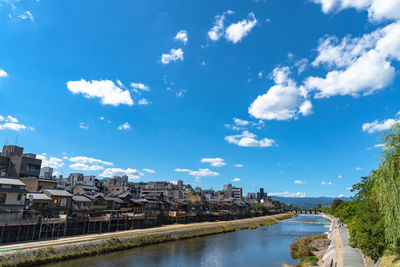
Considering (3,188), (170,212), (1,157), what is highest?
(1,157)

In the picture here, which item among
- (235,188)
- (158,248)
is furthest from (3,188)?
(235,188)

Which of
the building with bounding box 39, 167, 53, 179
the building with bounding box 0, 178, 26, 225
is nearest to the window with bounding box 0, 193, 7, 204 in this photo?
the building with bounding box 0, 178, 26, 225

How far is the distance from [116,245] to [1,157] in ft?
143

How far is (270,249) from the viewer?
44344 mm

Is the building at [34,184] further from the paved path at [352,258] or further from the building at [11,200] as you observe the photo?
the paved path at [352,258]

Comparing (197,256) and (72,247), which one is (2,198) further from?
(197,256)

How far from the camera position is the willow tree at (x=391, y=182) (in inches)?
577

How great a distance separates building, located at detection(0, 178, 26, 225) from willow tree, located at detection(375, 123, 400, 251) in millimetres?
43653

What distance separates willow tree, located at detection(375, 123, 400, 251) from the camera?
14.6 metres

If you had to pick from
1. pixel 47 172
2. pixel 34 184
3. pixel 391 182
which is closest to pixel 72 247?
pixel 34 184

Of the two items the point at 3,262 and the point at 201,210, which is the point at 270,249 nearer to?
the point at 3,262

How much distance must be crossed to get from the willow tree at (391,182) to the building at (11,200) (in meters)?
43.7

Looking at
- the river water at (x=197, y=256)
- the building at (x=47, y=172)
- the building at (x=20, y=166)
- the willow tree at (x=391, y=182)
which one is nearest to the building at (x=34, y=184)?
the building at (x=20, y=166)

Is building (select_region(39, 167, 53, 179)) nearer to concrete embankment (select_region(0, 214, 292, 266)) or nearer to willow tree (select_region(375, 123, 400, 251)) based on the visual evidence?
concrete embankment (select_region(0, 214, 292, 266))
